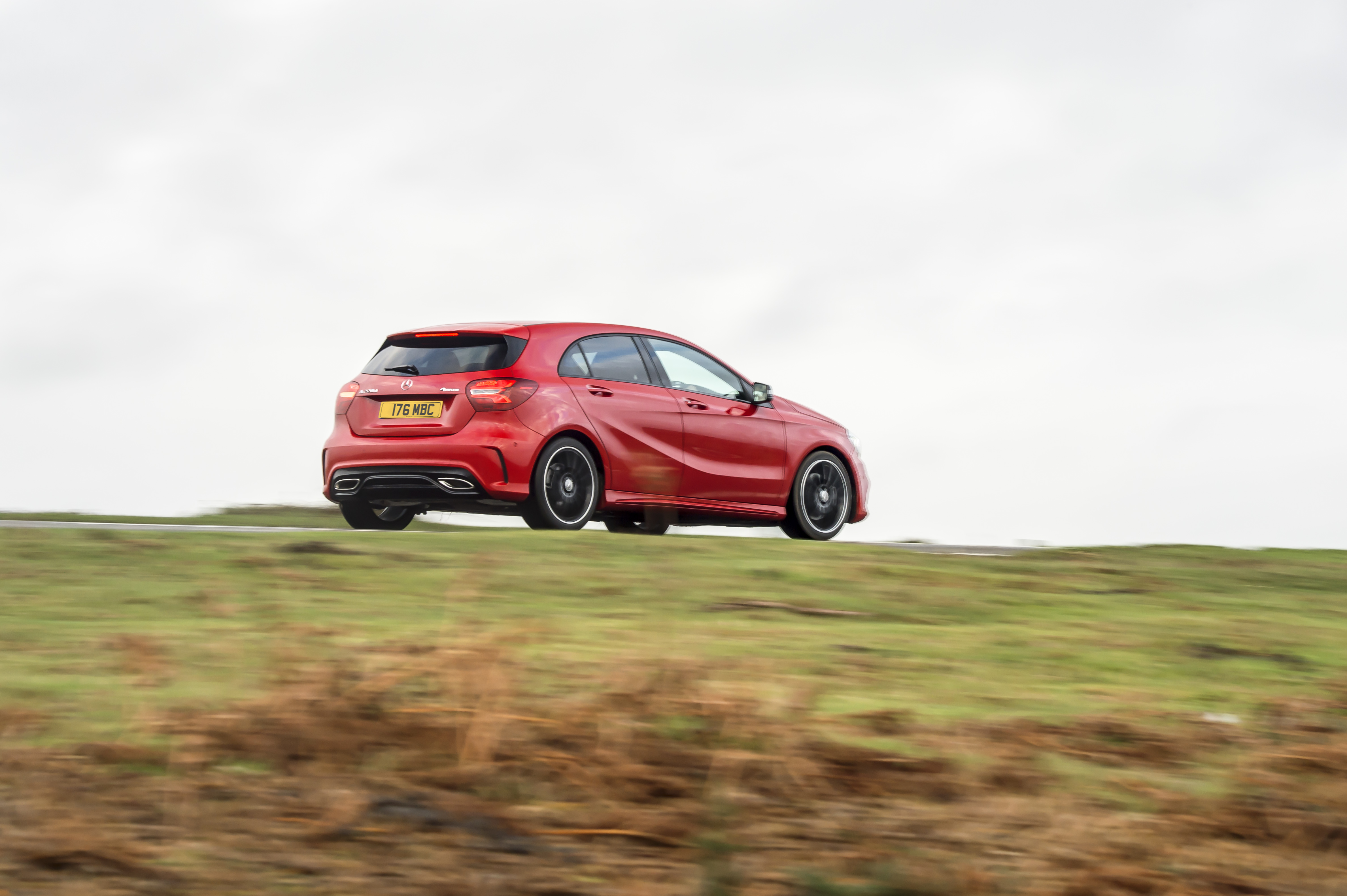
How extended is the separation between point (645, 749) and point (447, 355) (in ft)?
25.6

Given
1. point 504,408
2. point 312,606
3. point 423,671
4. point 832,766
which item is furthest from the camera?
point 504,408

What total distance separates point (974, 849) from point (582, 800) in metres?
1.00

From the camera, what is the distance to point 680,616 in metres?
6.97

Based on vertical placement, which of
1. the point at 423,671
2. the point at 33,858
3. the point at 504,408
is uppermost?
the point at 504,408

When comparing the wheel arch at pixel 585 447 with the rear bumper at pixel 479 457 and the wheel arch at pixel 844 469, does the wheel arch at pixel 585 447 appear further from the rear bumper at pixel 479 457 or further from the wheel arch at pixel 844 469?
the wheel arch at pixel 844 469

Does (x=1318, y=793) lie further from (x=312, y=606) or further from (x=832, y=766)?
(x=312, y=606)

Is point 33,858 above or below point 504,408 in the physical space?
below

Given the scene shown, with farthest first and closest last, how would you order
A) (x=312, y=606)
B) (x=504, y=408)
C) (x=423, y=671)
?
(x=504, y=408) → (x=312, y=606) → (x=423, y=671)

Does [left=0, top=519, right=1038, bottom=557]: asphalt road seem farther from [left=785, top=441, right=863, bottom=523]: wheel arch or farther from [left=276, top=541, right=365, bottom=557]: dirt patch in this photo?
Answer: [left=276, top=541, right=365, bottom=557]: dirt patch

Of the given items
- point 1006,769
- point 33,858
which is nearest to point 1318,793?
point 1006,769

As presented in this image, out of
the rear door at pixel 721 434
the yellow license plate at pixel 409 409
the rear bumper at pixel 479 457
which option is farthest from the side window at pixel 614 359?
the yellow license plate at pixel 409 409

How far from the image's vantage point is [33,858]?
325 centimetres

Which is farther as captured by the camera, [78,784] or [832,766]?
[832,766]

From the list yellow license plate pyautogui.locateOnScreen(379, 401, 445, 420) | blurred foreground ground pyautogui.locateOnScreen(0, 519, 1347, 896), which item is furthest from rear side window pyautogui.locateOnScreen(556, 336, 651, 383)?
blurred foreground ground pyautogui.locateOnScreen(0, 519, 1347, 896)
